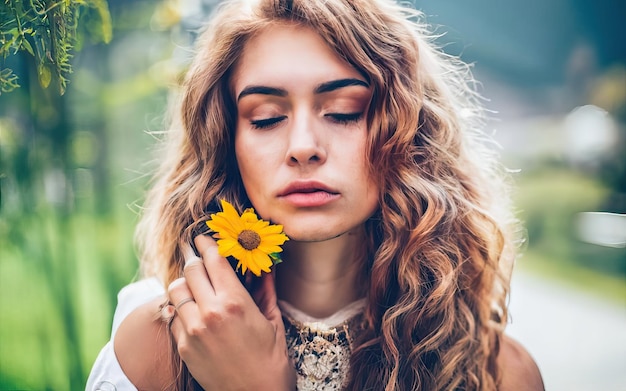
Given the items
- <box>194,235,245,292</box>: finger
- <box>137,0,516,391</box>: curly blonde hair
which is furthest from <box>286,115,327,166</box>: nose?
<box>194,235,245,292</box>: finger

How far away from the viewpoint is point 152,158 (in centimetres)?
168

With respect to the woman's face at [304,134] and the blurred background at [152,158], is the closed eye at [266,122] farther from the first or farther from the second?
the blurred background at [152,158]

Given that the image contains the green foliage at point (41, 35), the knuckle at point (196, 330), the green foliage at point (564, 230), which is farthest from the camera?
the green foliage at point (564, 230)

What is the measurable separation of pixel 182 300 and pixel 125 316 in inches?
11.0

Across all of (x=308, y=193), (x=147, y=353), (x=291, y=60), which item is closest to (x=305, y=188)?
(x=308, y=193)

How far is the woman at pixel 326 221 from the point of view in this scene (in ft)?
3.55

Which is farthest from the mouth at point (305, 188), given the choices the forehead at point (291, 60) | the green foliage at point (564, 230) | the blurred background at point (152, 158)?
the green foliage at point (564, 230)

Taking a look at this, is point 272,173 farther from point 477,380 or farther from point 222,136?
point 477,380

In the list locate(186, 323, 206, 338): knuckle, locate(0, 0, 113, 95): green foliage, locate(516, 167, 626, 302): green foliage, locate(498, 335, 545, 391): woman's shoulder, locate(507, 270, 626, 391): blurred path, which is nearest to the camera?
locate(0, 0, 113, 95): green foliage

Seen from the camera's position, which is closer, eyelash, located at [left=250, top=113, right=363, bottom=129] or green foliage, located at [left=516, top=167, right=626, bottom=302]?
eyelash, located at [left=250, top=113, right=363, bottom=129]

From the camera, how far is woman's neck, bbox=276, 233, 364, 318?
4.23ft

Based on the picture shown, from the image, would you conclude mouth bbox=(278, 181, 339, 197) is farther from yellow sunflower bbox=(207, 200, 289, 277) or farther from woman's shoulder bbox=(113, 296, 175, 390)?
woman's shoulder bbox=(113, 296, 175, 390)

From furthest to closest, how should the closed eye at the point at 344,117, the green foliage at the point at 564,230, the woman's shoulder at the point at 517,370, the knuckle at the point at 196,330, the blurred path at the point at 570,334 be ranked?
the green foliage at the point at 564,230, the blurred path at the point at 570,334, the woman's shoulder at the point at 517,370, the closed eye at the point at 344,117, the knuckle at the point at 196,330

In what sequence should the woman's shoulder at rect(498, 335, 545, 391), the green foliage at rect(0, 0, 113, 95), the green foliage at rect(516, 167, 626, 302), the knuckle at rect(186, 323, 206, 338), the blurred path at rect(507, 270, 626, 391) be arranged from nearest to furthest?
the green foliage at rect(0, 0, 113, 95)
the knuckle at rect(186, 323, 206, 338)
the woman's shoulder at rect(498, 335, 545, 391)
the blurred path at rect(507, 270, 626, 391)
the green foliage at rect(516, 167, 626, 302)
